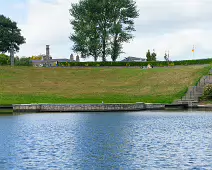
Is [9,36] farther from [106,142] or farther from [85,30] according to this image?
[106,142]

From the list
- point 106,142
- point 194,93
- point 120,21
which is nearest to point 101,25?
point 120,21

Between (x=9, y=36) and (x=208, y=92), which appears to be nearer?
(x=208, y=92)

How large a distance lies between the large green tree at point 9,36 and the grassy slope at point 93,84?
27.5 m

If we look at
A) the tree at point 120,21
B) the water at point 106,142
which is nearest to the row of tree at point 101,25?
the tree at point 120,21

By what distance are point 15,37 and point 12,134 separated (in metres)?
97.7

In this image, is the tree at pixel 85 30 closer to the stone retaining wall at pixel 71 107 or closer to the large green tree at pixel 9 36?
the large green tree at pixel 9 36

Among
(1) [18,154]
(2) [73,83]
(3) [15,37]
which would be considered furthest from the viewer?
(3) [15,37]

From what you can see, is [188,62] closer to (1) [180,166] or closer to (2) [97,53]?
(2) [97,53]

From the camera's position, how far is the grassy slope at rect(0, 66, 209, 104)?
3253 inches

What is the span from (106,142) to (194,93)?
4584 cm

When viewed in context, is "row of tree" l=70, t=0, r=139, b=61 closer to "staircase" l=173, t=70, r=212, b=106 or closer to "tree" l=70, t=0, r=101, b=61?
"tree" l=70, t=0, r=101, b=61

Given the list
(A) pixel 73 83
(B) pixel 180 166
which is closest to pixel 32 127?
(B) pixel 180 166

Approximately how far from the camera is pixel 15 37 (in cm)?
14088

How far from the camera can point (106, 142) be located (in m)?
41.3
